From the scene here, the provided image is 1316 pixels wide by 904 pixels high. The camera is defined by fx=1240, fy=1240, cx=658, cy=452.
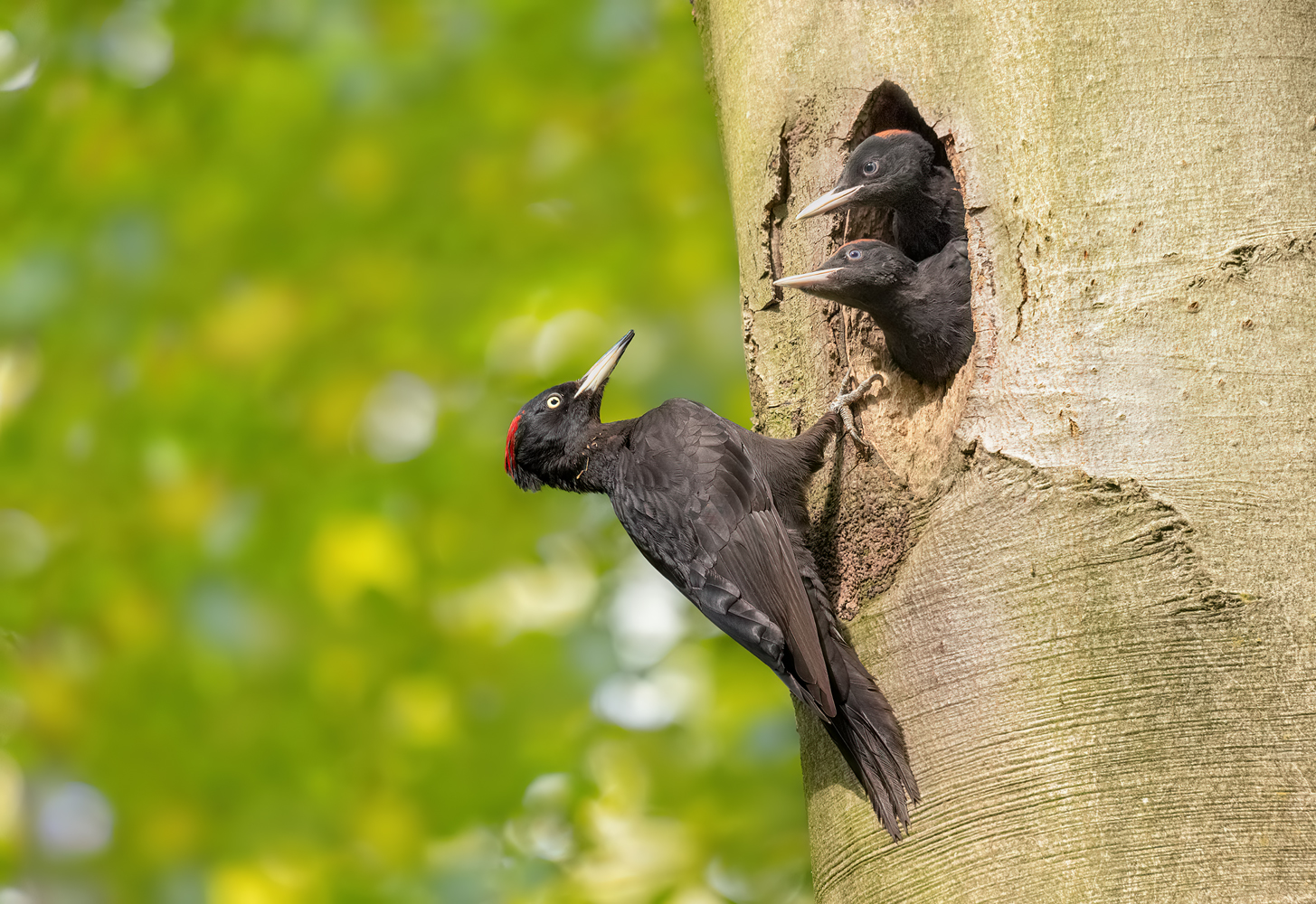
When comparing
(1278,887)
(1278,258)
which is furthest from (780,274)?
(1278,887)

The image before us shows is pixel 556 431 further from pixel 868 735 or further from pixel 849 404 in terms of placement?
pixel 868 735

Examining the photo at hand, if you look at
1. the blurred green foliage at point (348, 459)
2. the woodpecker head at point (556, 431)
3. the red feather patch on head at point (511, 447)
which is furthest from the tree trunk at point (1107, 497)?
the blurred green foliage at point (348, 459)

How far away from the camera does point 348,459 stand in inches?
221

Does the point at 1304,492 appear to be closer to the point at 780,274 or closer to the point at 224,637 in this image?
the point at 780,274

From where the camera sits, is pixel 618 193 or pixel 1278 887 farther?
pixel 618 193

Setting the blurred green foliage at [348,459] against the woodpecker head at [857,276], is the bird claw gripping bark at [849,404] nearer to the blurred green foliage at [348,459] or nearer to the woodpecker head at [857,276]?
the woodpecker head at [857,276]

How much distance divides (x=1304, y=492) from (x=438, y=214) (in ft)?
15.1

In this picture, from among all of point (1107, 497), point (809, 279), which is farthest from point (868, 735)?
point (809, 279)

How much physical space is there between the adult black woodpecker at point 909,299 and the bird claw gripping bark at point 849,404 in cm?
18

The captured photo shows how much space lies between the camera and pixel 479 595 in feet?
18.6

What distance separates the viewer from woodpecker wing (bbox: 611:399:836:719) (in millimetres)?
2758

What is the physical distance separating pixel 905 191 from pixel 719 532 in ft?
3.65

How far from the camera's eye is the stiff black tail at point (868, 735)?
7.44 feet

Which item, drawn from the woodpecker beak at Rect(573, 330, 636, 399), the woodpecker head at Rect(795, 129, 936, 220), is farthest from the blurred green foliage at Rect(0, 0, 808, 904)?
the woodpecker head at Rect(795, 129, 936, 220)
